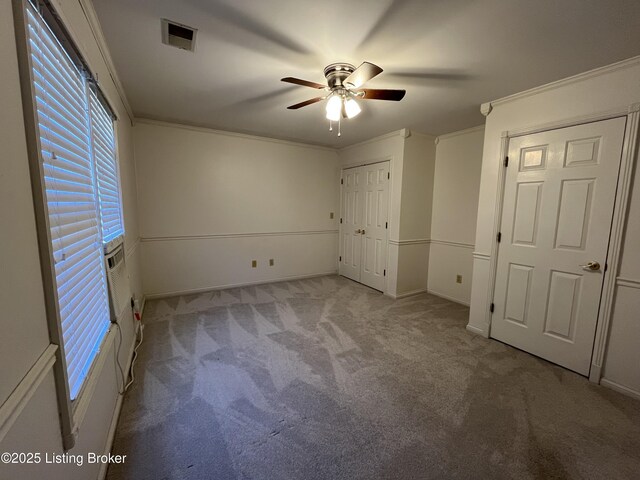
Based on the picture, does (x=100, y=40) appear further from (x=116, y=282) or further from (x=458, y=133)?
(x=458, y=133)

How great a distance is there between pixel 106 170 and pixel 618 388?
13.3 feet

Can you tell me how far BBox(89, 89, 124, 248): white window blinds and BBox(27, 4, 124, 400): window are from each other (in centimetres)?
1

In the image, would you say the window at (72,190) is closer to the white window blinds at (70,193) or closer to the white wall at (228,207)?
the white window blinds at (70,193)

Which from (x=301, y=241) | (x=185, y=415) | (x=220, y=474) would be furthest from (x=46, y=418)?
(x=301, y=241)

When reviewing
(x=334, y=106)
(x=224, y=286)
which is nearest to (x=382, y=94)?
(x=334, y=106)

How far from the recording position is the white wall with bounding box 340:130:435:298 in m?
3.70

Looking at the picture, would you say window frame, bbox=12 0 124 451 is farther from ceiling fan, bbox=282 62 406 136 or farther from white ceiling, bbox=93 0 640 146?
ceiling fan, bbox=282 62 406 136

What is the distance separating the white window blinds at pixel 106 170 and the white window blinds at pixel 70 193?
0.60 ft

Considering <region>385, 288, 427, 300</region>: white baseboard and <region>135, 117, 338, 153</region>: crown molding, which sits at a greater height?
<region>135, 117, 338, 153</region>: crown molding

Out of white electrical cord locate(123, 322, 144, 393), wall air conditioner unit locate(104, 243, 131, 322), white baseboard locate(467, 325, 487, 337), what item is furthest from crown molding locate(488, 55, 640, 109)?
white electrical cord locate(123, 322, 144, 393)

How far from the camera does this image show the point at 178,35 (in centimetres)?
169

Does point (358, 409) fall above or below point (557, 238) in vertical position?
below

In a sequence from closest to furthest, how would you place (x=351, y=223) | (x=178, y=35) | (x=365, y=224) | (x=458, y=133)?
(x=178, y=35) < (x=458, y=133) < (x=365, y=224) < (x=351, y=223)

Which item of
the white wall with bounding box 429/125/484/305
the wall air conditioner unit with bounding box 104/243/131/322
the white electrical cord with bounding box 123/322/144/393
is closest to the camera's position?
the wall air conditioner unit with bounding box 104/243/131/322
